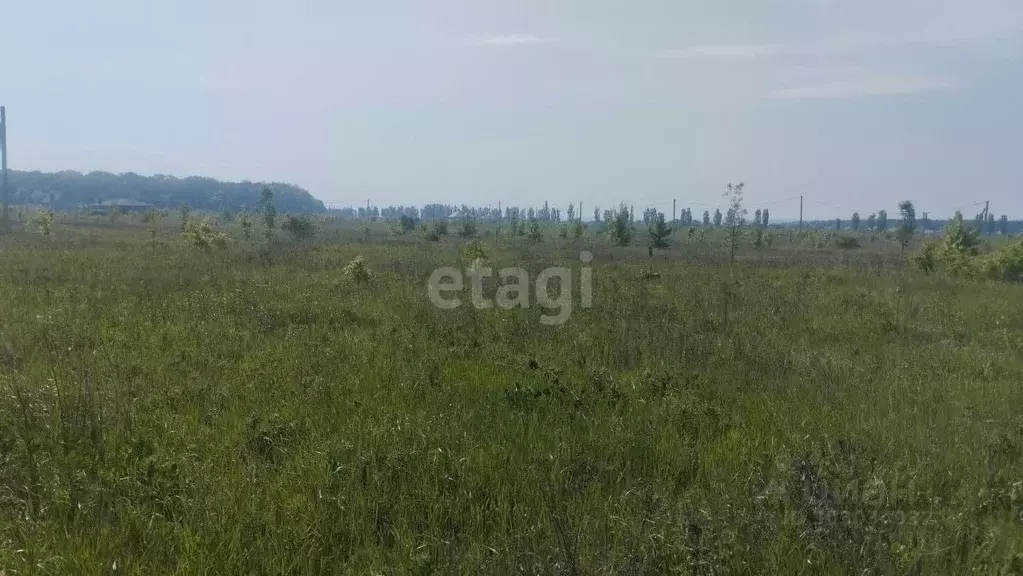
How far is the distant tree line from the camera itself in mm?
135000

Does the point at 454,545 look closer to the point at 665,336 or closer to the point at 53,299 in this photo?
the point at 665,336

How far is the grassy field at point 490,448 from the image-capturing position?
281cm

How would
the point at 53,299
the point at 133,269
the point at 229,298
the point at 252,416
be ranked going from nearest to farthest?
the point at 252,416 → the point at 53,299 → the point at 229,298 → the point at 133,269

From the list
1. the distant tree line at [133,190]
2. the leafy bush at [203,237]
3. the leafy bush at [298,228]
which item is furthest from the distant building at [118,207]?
the leafy bush at [203,237]

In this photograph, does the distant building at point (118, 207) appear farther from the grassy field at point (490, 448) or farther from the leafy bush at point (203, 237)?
the grassy field at point (490, 448)

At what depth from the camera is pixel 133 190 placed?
153000mm

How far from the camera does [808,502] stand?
10.5 feet

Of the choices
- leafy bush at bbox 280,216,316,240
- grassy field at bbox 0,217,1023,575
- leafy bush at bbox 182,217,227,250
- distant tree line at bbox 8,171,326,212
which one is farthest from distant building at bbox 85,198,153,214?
grassy field at bbox 0,217,1023,575

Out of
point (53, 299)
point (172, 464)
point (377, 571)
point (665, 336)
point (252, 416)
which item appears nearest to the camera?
point (377, 571)

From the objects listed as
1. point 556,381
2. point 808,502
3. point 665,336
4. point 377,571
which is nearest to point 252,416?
point 377,571

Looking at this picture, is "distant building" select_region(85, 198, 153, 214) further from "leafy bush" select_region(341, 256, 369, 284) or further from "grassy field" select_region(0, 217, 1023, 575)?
"grassy field" select_region(0, 217, 1023, 575)

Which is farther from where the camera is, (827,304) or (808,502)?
(827,304)

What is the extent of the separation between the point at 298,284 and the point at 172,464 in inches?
374

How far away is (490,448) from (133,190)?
593 ft
